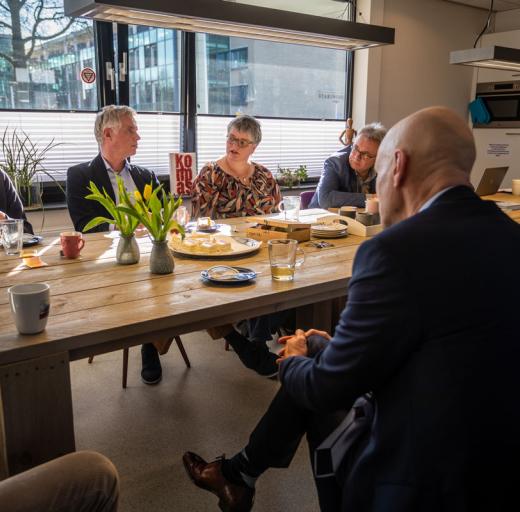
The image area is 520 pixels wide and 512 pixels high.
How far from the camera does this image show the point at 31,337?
4.21 ft

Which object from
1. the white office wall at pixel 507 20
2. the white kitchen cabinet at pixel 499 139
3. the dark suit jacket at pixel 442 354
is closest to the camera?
the dark suit jacket at pixel 442 354

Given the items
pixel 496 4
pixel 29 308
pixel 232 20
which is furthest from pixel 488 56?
pixel 29 308

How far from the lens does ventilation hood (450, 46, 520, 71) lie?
3385 millimetres

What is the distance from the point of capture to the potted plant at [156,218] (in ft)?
5.70

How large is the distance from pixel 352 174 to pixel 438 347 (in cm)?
275

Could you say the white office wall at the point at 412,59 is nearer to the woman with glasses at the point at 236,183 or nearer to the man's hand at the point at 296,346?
the woman with glasses at the point at 236,183

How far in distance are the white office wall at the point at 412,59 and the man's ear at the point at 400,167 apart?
4.56 m

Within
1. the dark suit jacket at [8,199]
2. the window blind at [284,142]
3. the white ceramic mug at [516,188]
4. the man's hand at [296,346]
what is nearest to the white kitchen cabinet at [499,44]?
the window blind at [284,142]

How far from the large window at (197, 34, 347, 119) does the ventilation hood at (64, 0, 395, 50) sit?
1.98 metres

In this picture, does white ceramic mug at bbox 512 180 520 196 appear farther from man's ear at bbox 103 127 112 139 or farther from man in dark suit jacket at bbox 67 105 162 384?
man's ear at bbox 103 127 112 139

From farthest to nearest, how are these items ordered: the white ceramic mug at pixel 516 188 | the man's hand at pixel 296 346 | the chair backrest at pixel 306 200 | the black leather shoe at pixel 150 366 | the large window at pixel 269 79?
1. the large window at pixel 269 79
2. the white ceramic mug at pixel 516 188
3. the chair backrest at pixel 306 200
4. the black leather shoe at pixel 150 366
5. the man's hand at pixel 296 346

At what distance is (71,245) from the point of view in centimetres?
197

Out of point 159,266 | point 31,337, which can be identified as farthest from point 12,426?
point 159,266

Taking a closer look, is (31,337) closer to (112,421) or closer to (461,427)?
(461,427)
